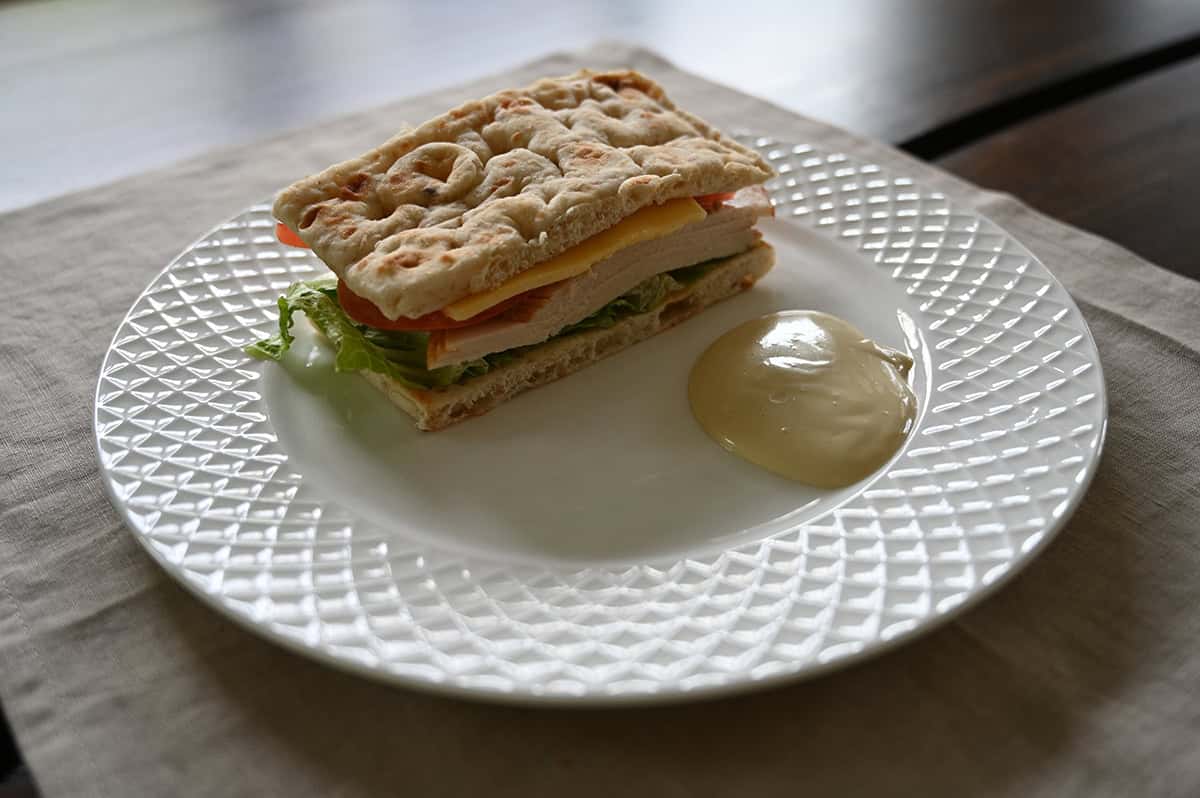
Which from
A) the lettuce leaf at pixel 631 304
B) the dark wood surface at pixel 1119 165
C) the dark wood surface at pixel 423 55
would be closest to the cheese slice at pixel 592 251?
the lettuce leaf at pixel 631 304

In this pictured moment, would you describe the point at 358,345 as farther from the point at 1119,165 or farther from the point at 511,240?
the point at 1119,165

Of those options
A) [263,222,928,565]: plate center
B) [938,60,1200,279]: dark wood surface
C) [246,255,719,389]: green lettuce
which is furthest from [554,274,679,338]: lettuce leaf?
[938,60,1200,279]: dark wood surface

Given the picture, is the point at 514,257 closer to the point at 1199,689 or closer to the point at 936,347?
the point at 936,347

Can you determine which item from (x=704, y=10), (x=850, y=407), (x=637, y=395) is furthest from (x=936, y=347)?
(x=704, y=10)

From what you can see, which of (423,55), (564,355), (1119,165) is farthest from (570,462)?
(423,55)

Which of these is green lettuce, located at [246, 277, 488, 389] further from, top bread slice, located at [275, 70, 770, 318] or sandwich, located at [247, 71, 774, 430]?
top bread slice, located at [275, 70, 770, 318]
